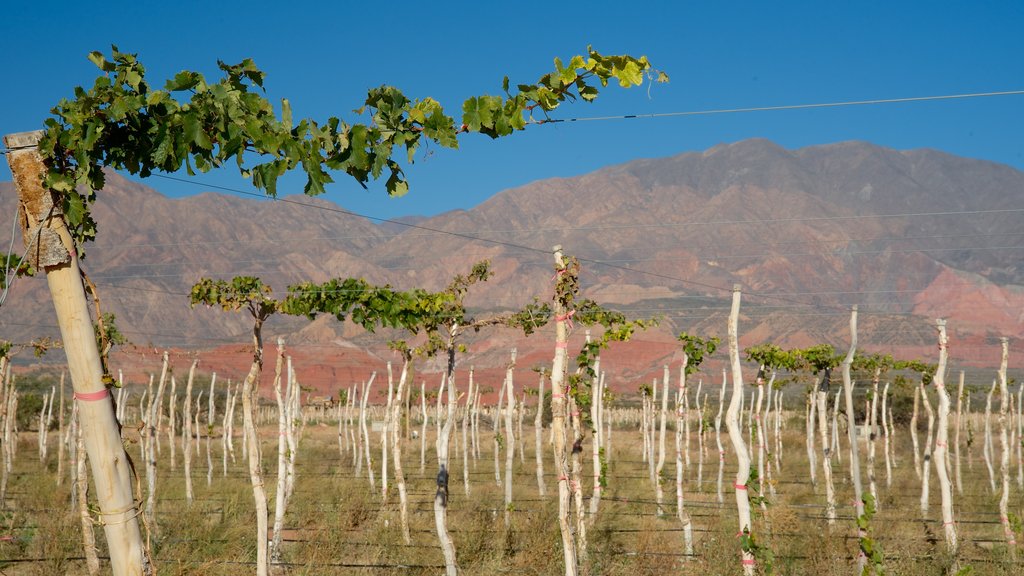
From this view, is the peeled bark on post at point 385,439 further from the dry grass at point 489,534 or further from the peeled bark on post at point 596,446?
the peeled bark on post at point 596,446

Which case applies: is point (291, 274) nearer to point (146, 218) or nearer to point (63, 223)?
point (146, 218)

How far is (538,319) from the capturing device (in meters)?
10.9

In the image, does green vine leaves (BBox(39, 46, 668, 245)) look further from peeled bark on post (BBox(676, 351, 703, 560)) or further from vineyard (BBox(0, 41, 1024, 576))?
peeled bark on post (BBox(676, 351, 703, 560))

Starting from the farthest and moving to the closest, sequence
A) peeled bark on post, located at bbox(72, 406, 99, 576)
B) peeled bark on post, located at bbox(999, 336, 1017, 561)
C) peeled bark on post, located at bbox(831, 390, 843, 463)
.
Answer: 1. peeled bark on post, located at bbox(831, 390, 843, 463)
2. peeled bark on post, located at bbox(999, 336, 1017, 561)
3. peeled bark on post, located at bbox(72, 406, 99, 576)

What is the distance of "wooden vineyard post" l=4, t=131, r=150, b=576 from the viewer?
3.08 m

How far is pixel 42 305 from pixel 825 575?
120 metres

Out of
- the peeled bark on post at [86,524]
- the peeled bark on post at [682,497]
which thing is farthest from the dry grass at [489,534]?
the peeled bark on post at [86,524]

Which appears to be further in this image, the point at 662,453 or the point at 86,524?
the point at 662,453

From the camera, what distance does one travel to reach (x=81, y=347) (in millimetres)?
3117

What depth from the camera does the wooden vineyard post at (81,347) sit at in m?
3.08

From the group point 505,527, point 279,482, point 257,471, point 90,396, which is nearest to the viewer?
point 90,396

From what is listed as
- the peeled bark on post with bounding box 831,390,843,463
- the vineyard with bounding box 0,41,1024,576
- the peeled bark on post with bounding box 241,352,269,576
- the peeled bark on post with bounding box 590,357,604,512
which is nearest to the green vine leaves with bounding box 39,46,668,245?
the vineyard with bounding box 0,41,1024,576

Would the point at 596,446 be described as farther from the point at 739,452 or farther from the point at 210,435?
the point at 210,435

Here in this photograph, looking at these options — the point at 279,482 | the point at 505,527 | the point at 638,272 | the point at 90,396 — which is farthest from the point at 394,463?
the point at 638,272
